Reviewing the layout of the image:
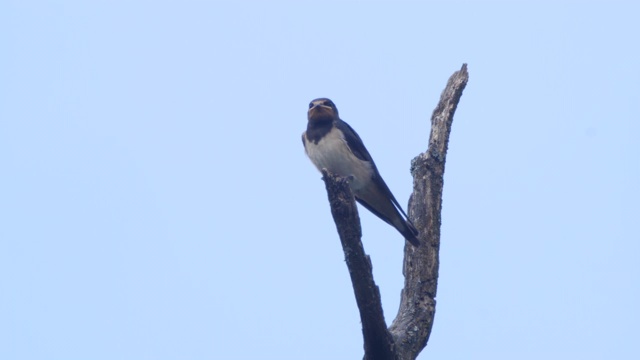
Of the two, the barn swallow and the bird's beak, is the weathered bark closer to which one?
the barn swallow

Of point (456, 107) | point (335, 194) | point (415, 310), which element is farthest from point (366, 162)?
point (335, 194)

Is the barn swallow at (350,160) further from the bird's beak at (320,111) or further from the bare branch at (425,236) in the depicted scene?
the bare branch at (425,236)

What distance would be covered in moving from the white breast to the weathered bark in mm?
1118

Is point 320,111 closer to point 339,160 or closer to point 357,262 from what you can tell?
point 339,160

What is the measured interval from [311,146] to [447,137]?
69.3 inches

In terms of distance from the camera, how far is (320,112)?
10.8 meters

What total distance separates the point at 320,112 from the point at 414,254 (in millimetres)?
2701

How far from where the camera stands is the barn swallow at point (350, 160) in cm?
1030

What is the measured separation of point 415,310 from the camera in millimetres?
8242

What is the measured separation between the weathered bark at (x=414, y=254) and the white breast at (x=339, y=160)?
1118 millimetres

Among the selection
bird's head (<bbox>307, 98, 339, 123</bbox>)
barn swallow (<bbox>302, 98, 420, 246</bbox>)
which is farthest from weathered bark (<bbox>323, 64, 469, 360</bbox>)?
bird's head (<bbox>307, 98, 339, 123</bbox>)

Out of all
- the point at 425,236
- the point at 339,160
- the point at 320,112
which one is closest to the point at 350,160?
the point at 339,160

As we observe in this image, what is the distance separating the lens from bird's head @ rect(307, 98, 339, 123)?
10.8 metres

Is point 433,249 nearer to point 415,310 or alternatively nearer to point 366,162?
point 415,310
